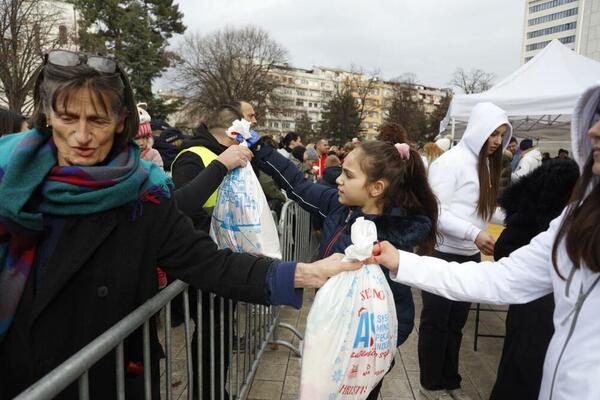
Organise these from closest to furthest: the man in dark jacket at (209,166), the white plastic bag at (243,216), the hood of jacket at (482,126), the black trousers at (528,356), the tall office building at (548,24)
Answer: the black trousers at (528,356) → the man in dark jacket at (209,166) → the white plastic bag at (243,216) → the hood of jacket at (482,126) → the tall office building at (548,24)

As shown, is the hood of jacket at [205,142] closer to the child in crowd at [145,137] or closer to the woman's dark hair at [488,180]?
the child in crowd at [145,137]

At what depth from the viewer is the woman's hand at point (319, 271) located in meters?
1.62

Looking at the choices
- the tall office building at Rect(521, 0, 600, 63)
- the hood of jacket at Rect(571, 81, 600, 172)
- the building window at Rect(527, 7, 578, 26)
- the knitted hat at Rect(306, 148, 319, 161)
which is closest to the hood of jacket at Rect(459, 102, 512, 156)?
the hood of jacket at Rect(571, 81, 600, 172)

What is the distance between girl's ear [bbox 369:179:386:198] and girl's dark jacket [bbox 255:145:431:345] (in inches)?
4.6

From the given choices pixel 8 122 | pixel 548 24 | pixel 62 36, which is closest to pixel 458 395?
pixel 8 122

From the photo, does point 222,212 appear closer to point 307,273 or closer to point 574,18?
point 307,273

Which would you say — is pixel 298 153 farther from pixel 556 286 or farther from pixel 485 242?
pixel 556 286

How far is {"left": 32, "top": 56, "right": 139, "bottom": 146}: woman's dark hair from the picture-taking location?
1.37 m

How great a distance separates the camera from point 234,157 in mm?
2617

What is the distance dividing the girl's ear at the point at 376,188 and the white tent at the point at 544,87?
Result: 16.8ft

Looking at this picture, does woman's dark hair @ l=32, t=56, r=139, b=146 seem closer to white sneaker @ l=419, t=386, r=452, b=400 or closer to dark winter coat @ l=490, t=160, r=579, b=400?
dark winter coat @ l=490, t=160, r=579, b=400

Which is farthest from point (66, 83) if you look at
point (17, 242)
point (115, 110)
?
point (17, 242)

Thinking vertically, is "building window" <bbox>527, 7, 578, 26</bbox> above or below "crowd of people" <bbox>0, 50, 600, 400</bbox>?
above

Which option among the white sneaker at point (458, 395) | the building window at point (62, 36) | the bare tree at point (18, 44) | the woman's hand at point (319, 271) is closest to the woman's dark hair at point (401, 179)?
the woman's hand at point (319, 271)
